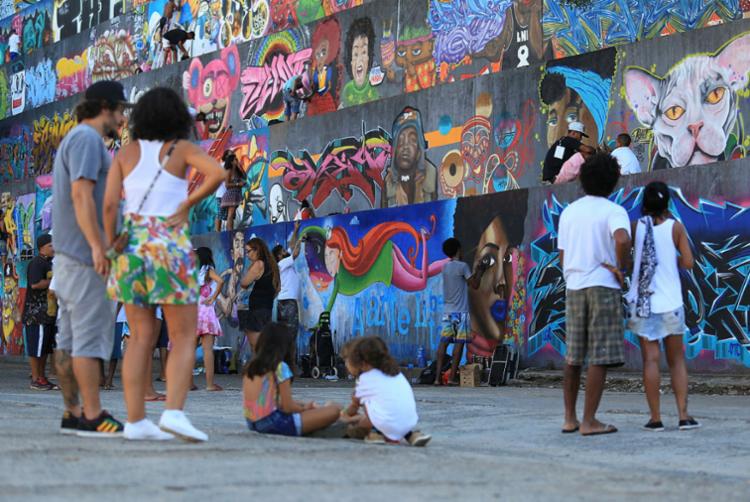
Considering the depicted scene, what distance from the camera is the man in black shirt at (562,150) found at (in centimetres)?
1730

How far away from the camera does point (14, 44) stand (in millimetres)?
34969

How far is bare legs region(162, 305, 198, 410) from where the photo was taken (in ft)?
23.0

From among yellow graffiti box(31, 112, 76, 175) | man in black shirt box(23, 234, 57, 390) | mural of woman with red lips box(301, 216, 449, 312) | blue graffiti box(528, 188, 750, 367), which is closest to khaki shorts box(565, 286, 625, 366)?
blue graffiti box(528, 188, 750, 367)

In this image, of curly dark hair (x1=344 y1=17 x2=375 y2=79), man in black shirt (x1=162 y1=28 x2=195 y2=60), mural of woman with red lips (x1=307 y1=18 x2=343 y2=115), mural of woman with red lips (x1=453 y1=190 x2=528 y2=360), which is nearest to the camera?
mural of woman with red lips (x1=453 y1=190 x2=528 y2=360)

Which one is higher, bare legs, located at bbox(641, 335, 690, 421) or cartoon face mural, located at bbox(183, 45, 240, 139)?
cartoon face mural, located at bbox(183, 45, 240, 139)

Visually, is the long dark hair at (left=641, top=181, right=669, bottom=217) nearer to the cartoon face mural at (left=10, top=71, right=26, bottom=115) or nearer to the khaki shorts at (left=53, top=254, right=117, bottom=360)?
the khaki shorts at (left=53, top=254, right=117, bottom=360)

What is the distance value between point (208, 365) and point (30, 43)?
22.2m

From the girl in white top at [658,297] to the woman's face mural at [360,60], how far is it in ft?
44.5

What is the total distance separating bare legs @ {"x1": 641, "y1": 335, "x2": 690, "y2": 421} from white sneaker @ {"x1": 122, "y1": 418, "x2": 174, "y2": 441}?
359cm

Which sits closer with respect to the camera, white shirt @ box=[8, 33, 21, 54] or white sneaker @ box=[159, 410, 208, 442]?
white sneaker @ box=[159, 410, 208, 442]

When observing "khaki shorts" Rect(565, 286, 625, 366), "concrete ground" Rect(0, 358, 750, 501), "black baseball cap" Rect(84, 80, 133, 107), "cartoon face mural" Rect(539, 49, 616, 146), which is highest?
"cartoon face mural" Rect(539, 49, 616, 146)

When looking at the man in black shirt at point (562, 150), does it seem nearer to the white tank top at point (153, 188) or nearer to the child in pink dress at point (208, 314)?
the child in pink dress at point (208, 314)

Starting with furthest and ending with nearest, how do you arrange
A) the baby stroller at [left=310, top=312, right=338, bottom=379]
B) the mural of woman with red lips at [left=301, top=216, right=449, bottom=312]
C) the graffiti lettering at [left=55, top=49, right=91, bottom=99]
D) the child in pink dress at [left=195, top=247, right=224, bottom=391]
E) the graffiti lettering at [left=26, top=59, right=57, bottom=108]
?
the graffiti lettering at [left=26, top=59, right=57, bottom=108]
the graffiti lettering at [left=55, top=49, right=91, bottom=99]
the baby stroller at [left=310, top=312, right=338, bottom=379]
the mural of woman with red lips at [left=301, top=216, right=449, bottom=312]
the child in pink dress at [left=195, top=247, right=224, bottom=391]

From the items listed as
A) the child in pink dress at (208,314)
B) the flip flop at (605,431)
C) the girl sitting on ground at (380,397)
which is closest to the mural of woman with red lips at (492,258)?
the child in pink dress at (208,314)
